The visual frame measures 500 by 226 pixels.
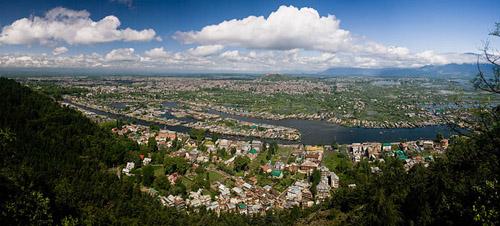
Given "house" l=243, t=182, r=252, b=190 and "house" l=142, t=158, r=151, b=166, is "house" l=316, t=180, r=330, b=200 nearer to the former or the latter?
"house" l=243, t=182, r=252, b=190

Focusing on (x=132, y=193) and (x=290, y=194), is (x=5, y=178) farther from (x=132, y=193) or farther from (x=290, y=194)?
(x=290, y=194)

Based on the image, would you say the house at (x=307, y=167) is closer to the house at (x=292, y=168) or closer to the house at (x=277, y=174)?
Answer: the house at (x=292, y=168)

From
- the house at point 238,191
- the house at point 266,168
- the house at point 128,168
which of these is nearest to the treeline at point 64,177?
the house at point 128,168

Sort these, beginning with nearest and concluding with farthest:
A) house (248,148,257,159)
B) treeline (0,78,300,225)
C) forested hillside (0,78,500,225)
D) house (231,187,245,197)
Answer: forested hillside (0,78,500,225) < treeline (0,78,300,225) < house (231,187,245,197) < house (248,148,257,159)

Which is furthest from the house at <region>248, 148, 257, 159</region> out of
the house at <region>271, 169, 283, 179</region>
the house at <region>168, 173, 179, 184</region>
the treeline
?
the treeline

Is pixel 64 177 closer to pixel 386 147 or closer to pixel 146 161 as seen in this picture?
pixel 146 161

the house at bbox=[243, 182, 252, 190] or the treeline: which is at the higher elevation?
the treeline

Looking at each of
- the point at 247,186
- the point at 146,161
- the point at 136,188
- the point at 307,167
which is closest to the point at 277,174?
the point at 307,167
